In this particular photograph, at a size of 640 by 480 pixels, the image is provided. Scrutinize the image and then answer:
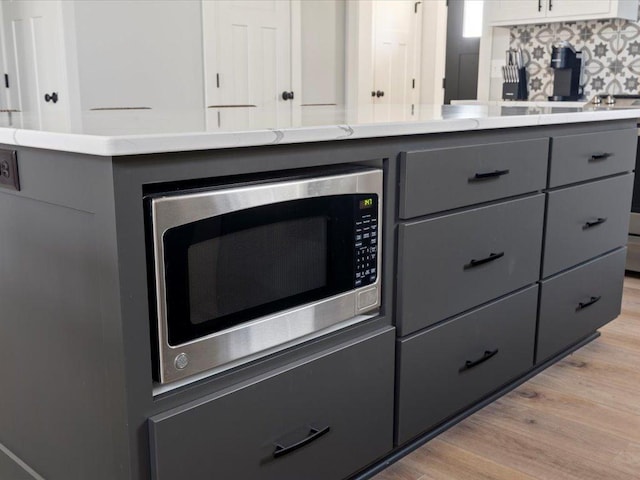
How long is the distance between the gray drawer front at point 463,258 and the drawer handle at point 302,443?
0.31m

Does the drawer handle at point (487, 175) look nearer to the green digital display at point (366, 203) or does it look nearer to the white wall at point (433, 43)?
the green digital display at point (366, 203)

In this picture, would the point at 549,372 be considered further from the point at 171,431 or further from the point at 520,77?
the point at 520,77

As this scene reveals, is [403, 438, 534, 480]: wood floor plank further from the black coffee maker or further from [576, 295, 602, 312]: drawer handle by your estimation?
the black coffee maker

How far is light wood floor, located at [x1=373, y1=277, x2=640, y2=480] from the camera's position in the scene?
167 cm

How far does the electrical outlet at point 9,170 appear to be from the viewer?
1164 mm

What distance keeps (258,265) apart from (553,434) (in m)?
1.10

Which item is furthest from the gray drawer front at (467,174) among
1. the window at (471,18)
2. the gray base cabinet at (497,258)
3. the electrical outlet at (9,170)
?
the window at (471,18)

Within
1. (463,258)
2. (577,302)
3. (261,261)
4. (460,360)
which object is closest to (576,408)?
(577,302)

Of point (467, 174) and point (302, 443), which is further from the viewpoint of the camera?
point (467, 174)

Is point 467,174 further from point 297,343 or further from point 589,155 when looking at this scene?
point 589,155

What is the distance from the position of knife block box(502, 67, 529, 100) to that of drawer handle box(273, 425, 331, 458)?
371 cm

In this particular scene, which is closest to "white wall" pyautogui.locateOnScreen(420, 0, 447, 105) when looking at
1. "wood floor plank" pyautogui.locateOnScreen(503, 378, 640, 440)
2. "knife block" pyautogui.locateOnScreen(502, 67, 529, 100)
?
"knife block" pyautogui.locateOnScreen(502, 67, 529, 100)

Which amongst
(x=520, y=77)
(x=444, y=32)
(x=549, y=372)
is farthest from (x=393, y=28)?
(x=549, y=372)

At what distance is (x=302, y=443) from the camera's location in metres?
1.30
